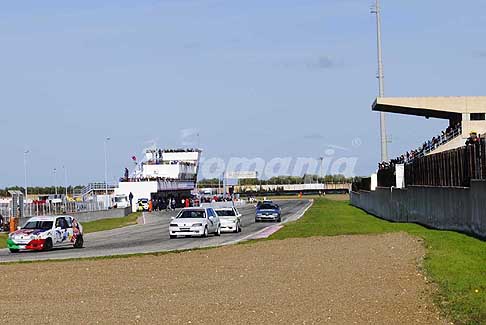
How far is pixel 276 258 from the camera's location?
2445 cm

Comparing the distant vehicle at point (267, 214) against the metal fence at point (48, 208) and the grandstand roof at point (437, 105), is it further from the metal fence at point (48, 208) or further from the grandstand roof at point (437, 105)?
the metal fence at point (48, 208)

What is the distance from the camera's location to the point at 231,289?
17047 millimetres

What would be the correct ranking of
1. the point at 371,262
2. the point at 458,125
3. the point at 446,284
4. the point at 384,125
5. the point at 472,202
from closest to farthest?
the point at 446,284
the point at 371,262
the point at 472,202
the point at 458,125
the point at 384,125

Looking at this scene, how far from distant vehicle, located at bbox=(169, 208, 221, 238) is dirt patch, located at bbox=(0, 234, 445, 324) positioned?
1338 cm

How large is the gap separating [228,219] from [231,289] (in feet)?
94.5

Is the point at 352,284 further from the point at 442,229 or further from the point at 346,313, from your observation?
the point at 442,229

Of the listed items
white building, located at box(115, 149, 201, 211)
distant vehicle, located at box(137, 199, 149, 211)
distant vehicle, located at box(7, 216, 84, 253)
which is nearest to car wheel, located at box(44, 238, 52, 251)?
distant vehicle, located at box(7, 216, 84, 253)

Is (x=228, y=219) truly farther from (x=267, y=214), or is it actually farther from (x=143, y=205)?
(x=143, y=205)

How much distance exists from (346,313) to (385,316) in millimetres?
605

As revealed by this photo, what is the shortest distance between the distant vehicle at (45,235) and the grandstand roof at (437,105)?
36.6 meters

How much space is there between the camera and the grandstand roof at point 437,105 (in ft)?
217

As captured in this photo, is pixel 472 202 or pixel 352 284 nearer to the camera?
pixel 352 284

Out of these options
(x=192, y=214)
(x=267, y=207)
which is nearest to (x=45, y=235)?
(x=192, y=214)

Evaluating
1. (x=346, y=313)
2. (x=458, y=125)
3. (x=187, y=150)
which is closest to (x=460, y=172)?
(x=346, y=313)
